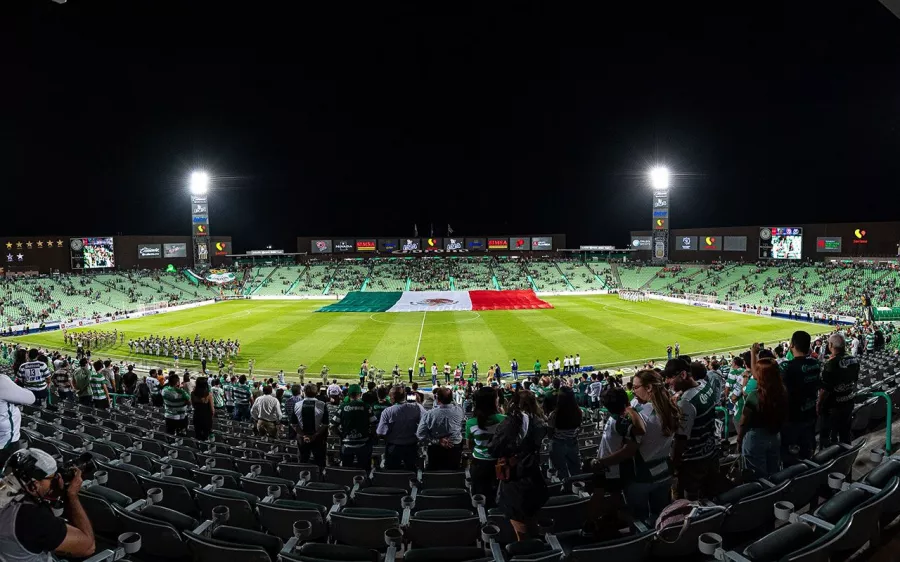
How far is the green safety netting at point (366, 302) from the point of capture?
188 ft

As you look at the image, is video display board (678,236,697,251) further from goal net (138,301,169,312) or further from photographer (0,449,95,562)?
photographer (0,449,95,562)

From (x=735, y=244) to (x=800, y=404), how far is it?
84.1 meters

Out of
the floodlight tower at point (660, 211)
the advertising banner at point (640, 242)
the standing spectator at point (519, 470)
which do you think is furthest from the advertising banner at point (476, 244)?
the standing spectator at point (519, 470)

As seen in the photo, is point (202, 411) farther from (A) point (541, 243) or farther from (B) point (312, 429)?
(A) point (541, 243)

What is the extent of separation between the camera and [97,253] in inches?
3063

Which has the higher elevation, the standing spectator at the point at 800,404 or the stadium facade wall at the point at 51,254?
the stadium facade wall at the point at 51,254

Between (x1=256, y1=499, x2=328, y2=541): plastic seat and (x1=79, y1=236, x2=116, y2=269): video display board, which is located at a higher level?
(x1=79, y1=236, x2=116, y2=269): video display board

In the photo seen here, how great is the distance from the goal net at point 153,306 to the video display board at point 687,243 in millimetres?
81064

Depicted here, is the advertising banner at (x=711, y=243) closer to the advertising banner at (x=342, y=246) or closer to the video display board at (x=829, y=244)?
the video display board at (x=829, y=244)

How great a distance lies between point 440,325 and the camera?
44344 millimetres

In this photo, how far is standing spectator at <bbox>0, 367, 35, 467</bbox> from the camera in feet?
19.1

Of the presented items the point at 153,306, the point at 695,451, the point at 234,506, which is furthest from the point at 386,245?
the point at 695,451

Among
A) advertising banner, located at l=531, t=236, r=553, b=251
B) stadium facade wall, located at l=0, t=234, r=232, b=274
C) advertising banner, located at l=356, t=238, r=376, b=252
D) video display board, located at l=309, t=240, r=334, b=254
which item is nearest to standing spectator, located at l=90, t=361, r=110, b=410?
Answer: stadium facade wall, located at l=0, t=234, r=232, b=274

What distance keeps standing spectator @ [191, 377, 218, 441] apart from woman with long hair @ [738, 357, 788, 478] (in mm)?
8944
